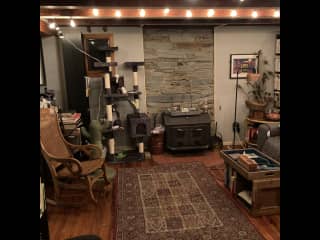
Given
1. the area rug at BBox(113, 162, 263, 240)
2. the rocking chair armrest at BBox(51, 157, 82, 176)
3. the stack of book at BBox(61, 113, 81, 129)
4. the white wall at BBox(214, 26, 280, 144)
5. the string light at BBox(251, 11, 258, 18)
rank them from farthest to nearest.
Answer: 1. the white wall at BBox(214, 26, 280, 144)
2. the string light at BBox(251, 11, 258, 18)
3. the stack of book at BBox(61, 113, 81, 129)
4. the rocking chair armrest at BBox(51, 157, 82, 176)
5. the area rug at BBox(113, 162, 263, 240)

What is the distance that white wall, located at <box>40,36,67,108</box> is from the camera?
494 centimetres

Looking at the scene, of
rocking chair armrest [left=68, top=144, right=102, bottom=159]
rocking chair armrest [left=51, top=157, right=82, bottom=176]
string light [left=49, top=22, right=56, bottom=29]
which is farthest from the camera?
string light [left=49, top=22, right=56, bottom=29]

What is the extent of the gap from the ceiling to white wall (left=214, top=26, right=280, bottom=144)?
1.17ft

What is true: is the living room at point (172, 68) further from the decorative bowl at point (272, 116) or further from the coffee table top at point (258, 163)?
the coffee table top at point (258, 163)

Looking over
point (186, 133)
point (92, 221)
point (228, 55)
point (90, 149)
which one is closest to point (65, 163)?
point (90, 149)

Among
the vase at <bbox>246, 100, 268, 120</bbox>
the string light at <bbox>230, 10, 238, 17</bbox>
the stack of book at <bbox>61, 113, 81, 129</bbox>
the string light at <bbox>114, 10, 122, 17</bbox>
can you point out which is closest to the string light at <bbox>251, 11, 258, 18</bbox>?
the string light at <bbox>230, 10, 238, 17</bbox>

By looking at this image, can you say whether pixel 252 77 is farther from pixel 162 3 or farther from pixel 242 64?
pixel 162 3

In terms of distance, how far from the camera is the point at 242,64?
5340 millimetres

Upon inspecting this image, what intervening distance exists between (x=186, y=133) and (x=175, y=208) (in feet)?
6.35

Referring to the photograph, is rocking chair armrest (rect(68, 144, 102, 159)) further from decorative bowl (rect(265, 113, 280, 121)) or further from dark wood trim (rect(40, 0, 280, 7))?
decorative bowl (rect(265, 113, 280, 121))
